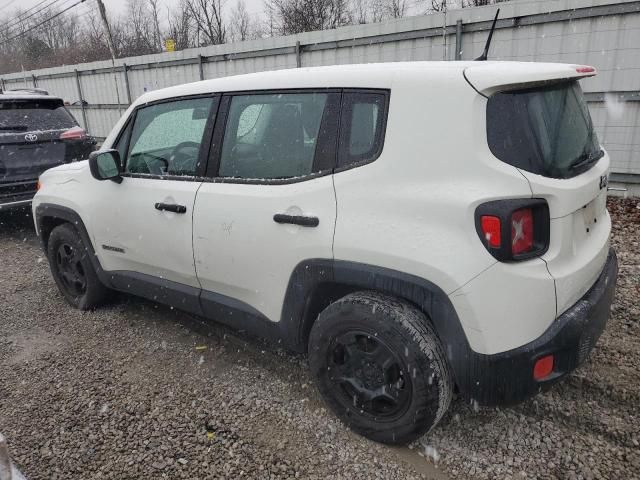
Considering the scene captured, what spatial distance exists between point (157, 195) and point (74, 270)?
1493 mm

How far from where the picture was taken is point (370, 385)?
238 centimetres

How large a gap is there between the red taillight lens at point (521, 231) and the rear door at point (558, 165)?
9cm

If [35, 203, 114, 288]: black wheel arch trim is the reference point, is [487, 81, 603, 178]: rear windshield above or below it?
above

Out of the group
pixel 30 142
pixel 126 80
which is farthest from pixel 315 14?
pixel 30 142

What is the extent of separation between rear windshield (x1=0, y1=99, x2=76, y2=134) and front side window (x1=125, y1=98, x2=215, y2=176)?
12.4 feet

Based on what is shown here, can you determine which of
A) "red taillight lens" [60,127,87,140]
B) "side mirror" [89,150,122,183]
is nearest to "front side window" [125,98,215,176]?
"side mirror" [89,150,122,183]

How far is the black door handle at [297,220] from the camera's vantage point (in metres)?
2.34

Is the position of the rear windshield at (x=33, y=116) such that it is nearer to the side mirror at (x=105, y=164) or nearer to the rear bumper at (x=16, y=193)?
the rear bumper at (x=16, y=193)

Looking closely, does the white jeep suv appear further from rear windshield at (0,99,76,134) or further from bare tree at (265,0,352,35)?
bare tree at (265,0,352,35)

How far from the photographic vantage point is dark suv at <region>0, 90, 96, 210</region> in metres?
5.96

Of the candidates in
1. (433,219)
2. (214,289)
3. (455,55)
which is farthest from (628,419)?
(455,55)

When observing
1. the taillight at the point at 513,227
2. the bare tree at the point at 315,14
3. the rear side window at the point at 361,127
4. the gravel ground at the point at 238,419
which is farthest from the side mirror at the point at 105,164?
the bare tree at the point at 315,14

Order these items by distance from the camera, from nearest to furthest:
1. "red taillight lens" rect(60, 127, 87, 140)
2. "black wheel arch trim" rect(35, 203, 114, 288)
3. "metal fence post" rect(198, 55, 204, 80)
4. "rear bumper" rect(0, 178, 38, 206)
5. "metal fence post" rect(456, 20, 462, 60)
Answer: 1. "black wheel arch trim" rect(35, 203, 114, 288)
2. "rear bumper" rect(0, 178, 38, 206)
3. "red taillight lens" rect(60, 127, 87, 140)
4. "metal fence post" rect(456, 20, 462, 60)
5. "metal fence post" rect(198, 55, 204, 80)

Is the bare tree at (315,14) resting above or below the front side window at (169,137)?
above
